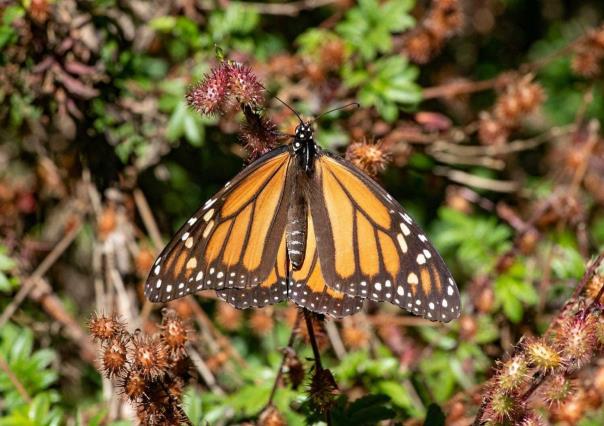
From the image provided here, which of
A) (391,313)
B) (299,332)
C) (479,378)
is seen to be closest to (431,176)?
(391,313)

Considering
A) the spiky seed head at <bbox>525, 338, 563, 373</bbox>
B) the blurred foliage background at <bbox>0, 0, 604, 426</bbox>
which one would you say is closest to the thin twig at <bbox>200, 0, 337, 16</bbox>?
the blurred foliage background at <bbox>0, 0, 604, 426</bbox>

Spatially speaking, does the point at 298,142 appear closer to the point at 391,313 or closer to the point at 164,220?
the point at 164,220

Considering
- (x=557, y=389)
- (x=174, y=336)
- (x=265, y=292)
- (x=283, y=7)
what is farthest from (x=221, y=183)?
(x=557, y=389)

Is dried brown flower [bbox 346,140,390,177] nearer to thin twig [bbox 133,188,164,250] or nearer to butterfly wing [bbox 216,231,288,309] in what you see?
butterfly wing [bbox 216,231,288,309]

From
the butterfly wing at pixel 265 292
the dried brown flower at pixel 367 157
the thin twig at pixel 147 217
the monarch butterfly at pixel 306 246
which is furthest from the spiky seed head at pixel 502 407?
the thin twig at pixel 147 217

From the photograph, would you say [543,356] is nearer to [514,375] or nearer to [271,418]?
[514,375]

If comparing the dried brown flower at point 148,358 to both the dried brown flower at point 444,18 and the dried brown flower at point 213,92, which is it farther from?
the dried brown flower at point 444,18
